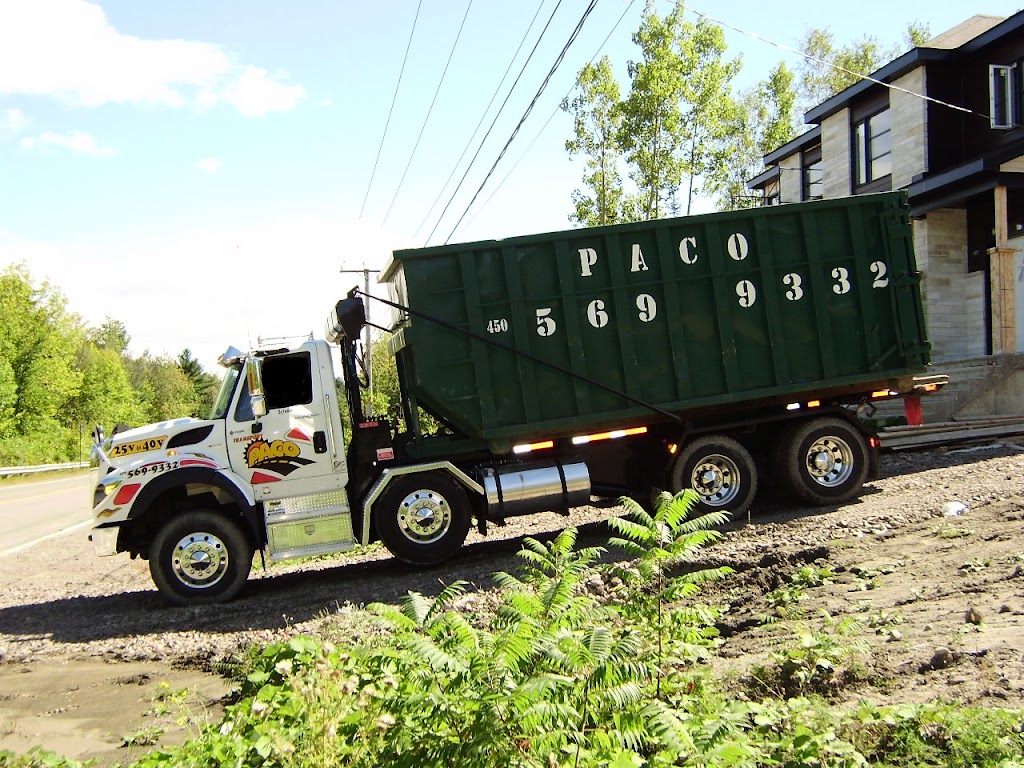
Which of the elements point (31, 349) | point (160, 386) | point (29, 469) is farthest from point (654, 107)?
point (160, 386)

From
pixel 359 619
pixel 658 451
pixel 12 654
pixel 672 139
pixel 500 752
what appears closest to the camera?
pixel 500 752

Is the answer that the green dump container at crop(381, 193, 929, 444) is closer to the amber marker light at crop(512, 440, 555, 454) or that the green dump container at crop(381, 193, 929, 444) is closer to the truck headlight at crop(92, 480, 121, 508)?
the amber marker light at crop(512, 440, 555, 454)

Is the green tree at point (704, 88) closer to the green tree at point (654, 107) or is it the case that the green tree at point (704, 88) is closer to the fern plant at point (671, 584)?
the green tree at point (654, 107)

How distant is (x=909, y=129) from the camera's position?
848 inches

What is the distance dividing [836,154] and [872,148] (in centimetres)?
136

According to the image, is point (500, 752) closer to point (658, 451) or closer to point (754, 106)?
point (658, 451)

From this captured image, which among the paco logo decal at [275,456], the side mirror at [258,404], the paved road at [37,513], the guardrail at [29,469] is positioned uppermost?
the side mirror at [258,404]

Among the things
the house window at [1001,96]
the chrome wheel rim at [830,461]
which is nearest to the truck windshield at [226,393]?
the chrome wheel rim at [830,461]

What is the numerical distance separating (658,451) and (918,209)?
14.1m

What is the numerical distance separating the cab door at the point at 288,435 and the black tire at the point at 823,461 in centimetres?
514

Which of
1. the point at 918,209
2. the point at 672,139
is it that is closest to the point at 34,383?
the point at 672,139

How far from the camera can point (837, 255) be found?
33.9 ft

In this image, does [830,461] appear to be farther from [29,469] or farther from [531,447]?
[29,469]

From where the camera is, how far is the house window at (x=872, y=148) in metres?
22.8
